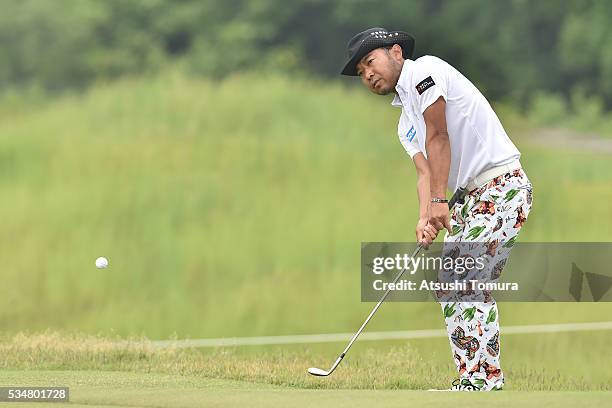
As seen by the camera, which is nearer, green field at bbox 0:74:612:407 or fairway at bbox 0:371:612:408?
fairway at bbox 0:371:612:408

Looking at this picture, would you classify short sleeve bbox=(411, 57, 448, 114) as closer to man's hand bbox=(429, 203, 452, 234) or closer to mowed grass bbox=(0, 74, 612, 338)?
man's hand bbox=(429, 203, 452, 234)

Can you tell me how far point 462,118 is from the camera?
740 centimetres

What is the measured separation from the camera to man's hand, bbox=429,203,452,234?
735cm

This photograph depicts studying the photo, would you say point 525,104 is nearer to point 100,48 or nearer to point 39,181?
point 100,48

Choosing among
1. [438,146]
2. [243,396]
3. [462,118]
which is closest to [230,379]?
[243,396]

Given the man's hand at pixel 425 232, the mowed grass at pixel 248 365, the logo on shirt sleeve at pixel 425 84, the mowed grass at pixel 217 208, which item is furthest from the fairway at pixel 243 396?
the mowed grass at pixel 217 208

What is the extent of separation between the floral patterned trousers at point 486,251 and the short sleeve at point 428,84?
0.55m

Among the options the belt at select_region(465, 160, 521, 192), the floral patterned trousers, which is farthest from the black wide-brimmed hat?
the floral patterned trousers

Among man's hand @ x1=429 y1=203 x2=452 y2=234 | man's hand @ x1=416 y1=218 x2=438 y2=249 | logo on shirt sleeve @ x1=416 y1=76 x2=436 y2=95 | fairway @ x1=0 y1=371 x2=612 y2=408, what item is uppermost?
logo on shirt sleeve @ x1=416 y1=76 x2=436 y2=95

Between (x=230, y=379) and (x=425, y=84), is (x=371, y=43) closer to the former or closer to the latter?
(x=425, y=84)

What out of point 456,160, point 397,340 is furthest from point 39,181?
Answer: point 456,160

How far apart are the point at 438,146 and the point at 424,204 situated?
1.26ft

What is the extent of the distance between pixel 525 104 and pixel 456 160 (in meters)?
36.1

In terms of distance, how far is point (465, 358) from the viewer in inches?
292
